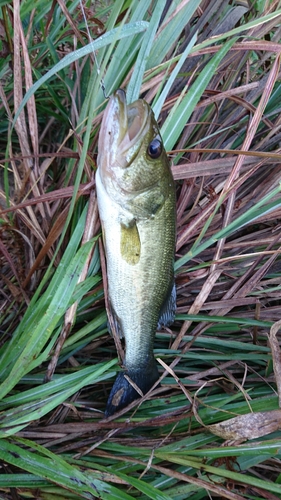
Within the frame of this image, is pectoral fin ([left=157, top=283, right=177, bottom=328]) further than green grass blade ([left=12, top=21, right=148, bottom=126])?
Yes

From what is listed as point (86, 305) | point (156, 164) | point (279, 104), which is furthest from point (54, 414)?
point (279, 104)

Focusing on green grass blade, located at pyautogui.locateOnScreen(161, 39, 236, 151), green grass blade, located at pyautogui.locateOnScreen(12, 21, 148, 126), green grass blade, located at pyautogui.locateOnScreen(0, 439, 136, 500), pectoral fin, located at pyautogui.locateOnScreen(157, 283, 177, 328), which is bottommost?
green grass blade, located at pyautogui.locateOnScreen(0, 439, 136, 500)

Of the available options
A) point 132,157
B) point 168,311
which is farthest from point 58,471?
point 132,157

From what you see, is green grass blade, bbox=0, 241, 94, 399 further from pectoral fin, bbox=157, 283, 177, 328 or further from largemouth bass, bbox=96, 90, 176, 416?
pectoral fin, bbox=157, 283, 177, 328

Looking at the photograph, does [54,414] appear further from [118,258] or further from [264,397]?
[264,397]

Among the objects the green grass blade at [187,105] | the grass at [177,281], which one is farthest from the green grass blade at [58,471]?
the green grass blade at [187,105]

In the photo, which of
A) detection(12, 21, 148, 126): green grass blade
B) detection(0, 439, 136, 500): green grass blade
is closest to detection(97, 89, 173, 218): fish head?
detection(12, 21, 148, 126): green grass blade
